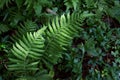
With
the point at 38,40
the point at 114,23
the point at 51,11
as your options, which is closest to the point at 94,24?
the point at 114,23

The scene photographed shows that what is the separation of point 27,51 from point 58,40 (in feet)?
1.43

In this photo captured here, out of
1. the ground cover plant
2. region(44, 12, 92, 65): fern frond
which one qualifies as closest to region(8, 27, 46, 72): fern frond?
the ground cover plant

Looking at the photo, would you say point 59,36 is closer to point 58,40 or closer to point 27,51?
point 58,40

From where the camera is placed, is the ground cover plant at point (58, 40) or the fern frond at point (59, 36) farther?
the fern frond at point (59, 36)

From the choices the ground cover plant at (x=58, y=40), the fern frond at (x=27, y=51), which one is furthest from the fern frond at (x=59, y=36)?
the fern frond at (x=27, y=51)

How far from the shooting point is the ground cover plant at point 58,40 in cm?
321

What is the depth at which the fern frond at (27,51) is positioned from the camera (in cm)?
314

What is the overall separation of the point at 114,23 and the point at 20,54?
1.84 meters

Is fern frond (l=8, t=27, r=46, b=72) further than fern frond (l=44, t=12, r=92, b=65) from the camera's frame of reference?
No

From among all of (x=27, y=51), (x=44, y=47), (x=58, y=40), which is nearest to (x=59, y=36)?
(x=58, y=40)

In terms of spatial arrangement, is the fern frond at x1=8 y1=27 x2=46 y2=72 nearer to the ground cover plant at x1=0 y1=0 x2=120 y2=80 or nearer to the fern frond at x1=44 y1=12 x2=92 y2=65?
the ground cover plant at x1=0 y1=0 x2=120 y2=80

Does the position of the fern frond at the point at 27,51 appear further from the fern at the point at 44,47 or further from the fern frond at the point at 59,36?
the fern frond at the point at 59,36

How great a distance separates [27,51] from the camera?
10.4ft

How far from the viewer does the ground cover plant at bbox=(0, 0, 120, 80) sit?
321cm
